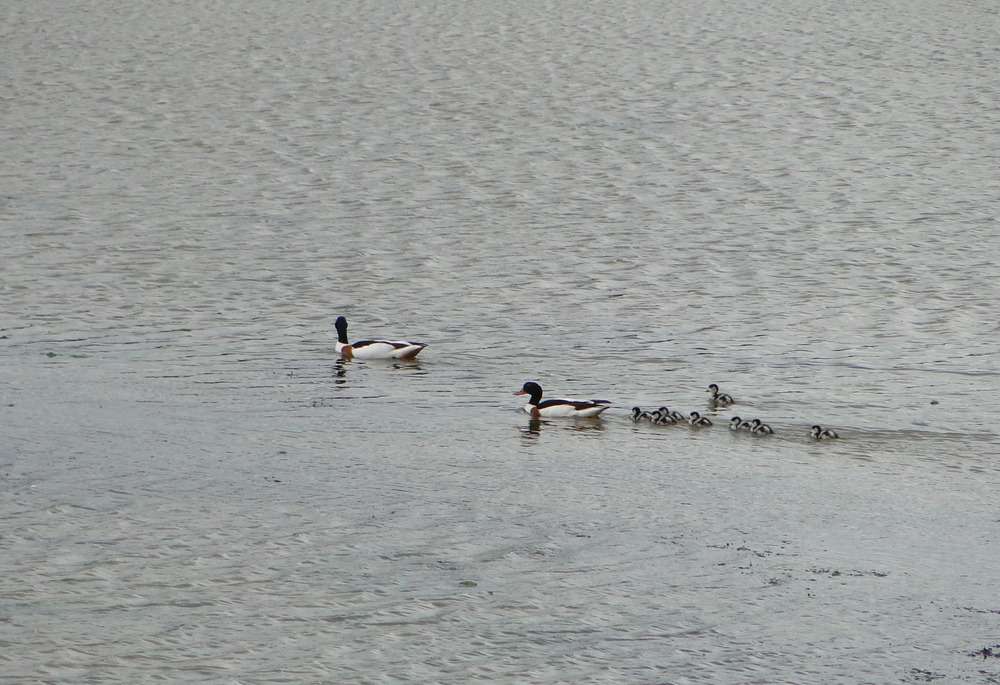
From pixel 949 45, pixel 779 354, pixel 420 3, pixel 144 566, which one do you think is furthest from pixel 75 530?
pixel 420 3

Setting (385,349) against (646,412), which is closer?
(646,412)

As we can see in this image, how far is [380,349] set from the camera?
72.7 feet

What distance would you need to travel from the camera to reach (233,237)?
98.2 ft

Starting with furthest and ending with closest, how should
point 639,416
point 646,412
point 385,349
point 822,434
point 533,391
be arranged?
point 385,349 < point 533,391 < point 646,412 < point 639,416 < point 822,434

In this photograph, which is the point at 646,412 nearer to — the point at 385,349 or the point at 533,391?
the point at 533,391

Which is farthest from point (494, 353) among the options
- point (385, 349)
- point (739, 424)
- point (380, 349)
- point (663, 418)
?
point (739, 424)

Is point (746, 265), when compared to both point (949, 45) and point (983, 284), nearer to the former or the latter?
point (983, 284)

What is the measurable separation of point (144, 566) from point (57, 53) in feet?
117

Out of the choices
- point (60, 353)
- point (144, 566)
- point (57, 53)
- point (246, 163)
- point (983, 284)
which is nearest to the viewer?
point (144, 566)

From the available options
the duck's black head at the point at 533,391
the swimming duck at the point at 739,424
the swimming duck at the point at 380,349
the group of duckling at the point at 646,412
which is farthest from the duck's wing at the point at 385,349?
the swimming duck at the point at 739,424

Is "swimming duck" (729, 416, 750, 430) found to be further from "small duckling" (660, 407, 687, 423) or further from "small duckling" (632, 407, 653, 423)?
"small duckling" (632, 407, 653, 423)

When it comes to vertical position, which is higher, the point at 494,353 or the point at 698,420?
the point at 494,353

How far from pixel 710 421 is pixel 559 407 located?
1.84 metres

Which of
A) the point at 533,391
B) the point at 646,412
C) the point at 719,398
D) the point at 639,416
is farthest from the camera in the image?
the point at 719,398
